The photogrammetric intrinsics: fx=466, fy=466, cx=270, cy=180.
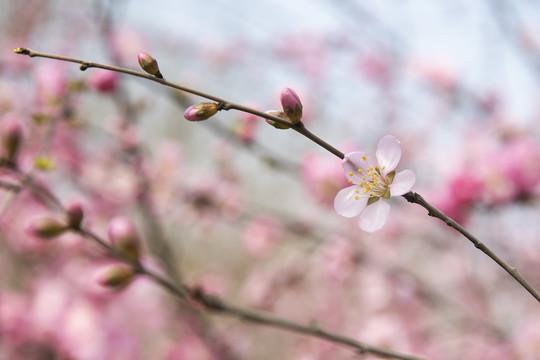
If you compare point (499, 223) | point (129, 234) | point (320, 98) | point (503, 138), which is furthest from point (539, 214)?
point (129, 234)

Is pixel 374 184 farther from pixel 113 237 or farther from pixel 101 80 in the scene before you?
pixel 101 80

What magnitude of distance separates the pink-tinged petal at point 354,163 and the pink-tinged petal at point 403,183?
0.03 metres

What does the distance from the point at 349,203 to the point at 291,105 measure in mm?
117

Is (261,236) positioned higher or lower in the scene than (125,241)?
higher

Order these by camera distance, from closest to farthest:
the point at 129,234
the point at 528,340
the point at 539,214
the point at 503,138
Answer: the point at 129,234, the point at 528,340, the point at 503,138, the point at 539,214

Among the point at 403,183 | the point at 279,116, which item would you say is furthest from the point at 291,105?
the point at 403,183

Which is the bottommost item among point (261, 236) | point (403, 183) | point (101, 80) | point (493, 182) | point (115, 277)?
point (115, 277)

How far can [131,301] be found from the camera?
144 cm

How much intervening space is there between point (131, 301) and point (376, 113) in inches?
77.0

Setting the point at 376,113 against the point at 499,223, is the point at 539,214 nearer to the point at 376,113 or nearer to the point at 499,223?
the point at 499,223

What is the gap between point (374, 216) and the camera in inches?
17.8

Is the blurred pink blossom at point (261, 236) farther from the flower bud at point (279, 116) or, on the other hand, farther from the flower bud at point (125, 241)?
the flower bud at point (279, 116)

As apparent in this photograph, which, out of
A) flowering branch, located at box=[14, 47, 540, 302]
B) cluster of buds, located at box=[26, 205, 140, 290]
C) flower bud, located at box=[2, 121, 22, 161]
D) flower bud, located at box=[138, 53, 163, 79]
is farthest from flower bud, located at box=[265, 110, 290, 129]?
flower bud, located at box=[2, 121, 22, 161]

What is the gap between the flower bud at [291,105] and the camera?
16.3 inches
